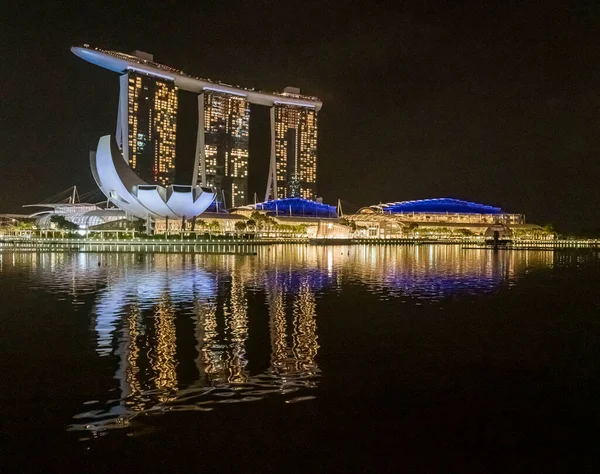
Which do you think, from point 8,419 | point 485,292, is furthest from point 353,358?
point 485,292

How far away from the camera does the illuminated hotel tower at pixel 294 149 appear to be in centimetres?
10988

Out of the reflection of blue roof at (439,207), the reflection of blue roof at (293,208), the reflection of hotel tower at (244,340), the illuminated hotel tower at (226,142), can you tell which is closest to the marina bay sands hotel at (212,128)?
the illuminated hotel tower at (226,142)

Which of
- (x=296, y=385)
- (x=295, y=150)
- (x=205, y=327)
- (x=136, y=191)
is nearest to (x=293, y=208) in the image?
(x=295, y=150)

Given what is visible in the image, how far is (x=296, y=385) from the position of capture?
6086mm

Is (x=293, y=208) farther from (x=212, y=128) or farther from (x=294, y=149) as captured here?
(x=294, y=149)

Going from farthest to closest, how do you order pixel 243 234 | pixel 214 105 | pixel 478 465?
pixel 214 105 → pixel 243 234 → pixel 478 465

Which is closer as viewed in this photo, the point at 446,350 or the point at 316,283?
the point at 446,350

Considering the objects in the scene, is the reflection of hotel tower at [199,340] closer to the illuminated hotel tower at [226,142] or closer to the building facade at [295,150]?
the illuminated hotel tower at [226,142]

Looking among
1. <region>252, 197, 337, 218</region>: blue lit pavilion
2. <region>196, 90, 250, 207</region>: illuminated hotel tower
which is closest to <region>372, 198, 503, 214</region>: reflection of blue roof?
<region>252, 197, 337, 218</region>: blue lit pavilion

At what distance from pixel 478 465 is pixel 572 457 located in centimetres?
81

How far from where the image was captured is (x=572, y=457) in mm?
4488

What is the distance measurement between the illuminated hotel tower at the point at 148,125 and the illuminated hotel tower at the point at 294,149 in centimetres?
2359

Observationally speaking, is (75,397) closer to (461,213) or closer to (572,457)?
(572,457)

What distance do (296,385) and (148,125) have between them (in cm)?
8634
